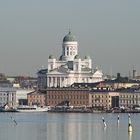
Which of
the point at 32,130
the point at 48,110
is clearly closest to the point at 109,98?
the point at 48,110

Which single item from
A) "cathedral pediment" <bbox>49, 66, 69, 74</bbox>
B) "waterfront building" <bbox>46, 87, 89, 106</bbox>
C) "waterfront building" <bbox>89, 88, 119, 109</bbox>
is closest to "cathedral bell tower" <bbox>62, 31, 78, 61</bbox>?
"cathedral pediment" <bbox>49, 66, 69, 74</bbox>

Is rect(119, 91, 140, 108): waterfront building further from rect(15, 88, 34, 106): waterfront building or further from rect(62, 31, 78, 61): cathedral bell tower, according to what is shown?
rect(15, 88, 34, 106): waterfront building

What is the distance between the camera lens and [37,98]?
123062 mm

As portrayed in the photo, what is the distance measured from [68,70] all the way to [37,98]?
18.3ft

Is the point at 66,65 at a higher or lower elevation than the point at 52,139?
higher

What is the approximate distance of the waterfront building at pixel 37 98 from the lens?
12231 centimetres

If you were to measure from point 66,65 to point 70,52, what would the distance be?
2235mm

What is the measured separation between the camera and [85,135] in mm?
55719

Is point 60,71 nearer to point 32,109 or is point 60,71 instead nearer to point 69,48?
point 69,48

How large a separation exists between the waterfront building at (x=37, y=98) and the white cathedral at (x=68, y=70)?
11.2 ft

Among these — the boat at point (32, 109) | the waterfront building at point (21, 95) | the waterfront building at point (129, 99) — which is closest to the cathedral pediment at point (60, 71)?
the waterfront building at point (21, 95)

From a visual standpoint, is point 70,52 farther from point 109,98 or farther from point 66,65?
point 109,98

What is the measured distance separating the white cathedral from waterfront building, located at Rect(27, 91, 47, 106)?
3404 millimetres

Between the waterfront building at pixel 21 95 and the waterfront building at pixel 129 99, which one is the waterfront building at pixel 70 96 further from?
the waterfront building at pixel 21 95
